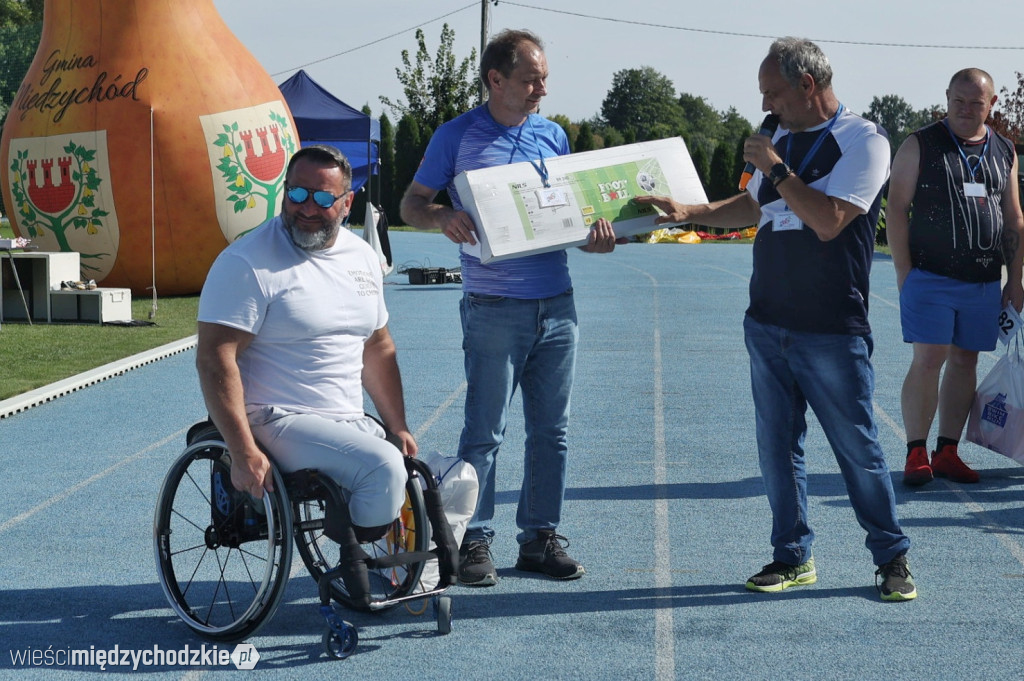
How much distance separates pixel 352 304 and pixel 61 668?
145 cm

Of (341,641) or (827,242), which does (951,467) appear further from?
(341,641)

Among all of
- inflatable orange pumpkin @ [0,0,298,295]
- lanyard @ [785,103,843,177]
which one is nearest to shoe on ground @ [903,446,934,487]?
lanyard @ [785,103,843,177]

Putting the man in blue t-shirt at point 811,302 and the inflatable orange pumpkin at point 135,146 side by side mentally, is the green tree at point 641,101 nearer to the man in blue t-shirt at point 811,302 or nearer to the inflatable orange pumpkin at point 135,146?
the inflatable orange pumpkin at point 135,146

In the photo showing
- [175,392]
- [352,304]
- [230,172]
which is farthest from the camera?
[230,172]

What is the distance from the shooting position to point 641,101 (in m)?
114

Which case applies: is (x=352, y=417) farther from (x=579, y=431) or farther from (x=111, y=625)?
(x=579, y=431)

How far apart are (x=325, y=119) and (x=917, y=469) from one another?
1776cm

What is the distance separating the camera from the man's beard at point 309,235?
407 cm

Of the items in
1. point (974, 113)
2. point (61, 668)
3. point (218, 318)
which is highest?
point (974, 113)

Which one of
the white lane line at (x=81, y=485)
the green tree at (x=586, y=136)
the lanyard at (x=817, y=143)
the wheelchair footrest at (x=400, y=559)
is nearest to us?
the wheelchair footrest at (x=400, y=559)

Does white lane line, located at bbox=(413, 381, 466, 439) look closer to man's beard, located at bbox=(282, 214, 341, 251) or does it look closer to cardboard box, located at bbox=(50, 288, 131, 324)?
man's beard, located at bbox=(282, 214, 341, 251)

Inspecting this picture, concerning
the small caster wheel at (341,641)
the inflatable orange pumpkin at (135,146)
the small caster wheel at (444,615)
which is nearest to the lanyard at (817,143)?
the small caster wheel at (444,615)

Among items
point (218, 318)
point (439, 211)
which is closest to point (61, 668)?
point (218, 318)

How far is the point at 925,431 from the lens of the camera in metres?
6.27
